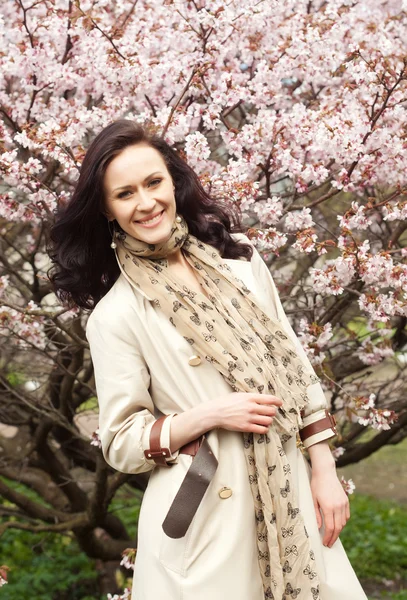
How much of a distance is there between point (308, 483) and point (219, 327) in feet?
1.79

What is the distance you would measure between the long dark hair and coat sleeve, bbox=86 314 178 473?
249 millimetres

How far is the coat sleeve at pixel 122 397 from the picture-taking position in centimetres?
226

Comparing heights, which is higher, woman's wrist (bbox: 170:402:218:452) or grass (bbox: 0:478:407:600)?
woman's wrist (bbox: 170:402:218:452)

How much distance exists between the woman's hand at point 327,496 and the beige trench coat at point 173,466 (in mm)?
30

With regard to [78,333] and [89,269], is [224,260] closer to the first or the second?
[89,269]

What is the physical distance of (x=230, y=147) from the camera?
3.49 metres

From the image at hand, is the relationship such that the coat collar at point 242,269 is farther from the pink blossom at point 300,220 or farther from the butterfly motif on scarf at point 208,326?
the pink blossom at point 300,220

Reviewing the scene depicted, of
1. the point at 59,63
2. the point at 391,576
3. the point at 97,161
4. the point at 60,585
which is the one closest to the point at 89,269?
the point at 97,161

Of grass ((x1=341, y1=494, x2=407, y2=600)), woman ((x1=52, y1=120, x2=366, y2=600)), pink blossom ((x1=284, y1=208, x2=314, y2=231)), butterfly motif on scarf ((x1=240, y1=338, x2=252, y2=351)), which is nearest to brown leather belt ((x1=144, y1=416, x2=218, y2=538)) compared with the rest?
woman ((x1=52, y1=120, x2=366, y2=600))

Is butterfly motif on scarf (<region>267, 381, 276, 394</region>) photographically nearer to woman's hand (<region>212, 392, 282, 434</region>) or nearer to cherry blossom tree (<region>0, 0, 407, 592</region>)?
woman's hand (<region>212, 392, 282, 434</region>)

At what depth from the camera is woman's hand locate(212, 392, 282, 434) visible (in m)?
2.19

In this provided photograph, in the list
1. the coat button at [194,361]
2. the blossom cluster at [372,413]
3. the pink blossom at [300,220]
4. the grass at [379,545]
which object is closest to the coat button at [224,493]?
the coat button at [194,361]

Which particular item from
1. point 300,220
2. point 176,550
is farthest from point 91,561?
point 176,550

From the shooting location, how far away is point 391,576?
17.8ft
